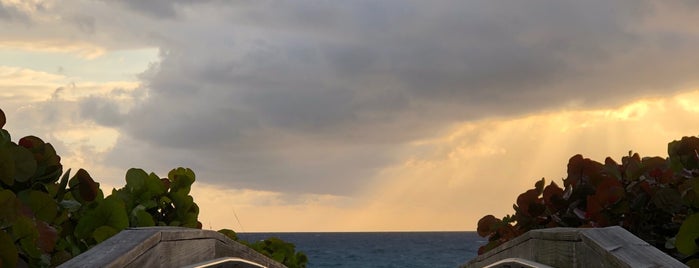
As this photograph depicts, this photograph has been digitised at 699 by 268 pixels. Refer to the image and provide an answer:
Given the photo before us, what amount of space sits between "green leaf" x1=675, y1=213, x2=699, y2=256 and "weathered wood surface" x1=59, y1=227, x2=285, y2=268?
10.2 feet

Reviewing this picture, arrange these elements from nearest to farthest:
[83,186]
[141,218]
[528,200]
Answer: [83,186]
[141,218]
[528,200]

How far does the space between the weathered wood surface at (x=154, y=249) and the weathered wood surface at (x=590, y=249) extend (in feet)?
7.71

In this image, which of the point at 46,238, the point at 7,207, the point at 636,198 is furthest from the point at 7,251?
the point at 636,198

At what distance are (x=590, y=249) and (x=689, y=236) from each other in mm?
759

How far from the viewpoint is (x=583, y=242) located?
209 inches

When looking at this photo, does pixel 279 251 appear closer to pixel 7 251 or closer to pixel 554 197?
pixel 554 197

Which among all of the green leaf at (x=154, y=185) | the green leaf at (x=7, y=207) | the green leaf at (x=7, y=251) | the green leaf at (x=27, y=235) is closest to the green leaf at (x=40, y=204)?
the green leaf at (x=27, y=235)

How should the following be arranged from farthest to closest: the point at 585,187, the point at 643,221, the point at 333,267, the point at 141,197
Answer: the point at 333,267
the point at 141,197
the point at 585,187
the point at 643,221

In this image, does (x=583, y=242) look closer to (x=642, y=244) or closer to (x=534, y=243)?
(x=642, y=244)

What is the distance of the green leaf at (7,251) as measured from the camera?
4.62 metres

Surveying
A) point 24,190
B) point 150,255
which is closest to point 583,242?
point 150,255

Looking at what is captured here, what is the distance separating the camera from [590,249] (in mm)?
5180

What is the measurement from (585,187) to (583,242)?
206cm

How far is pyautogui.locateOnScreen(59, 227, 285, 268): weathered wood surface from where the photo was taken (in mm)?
4359
